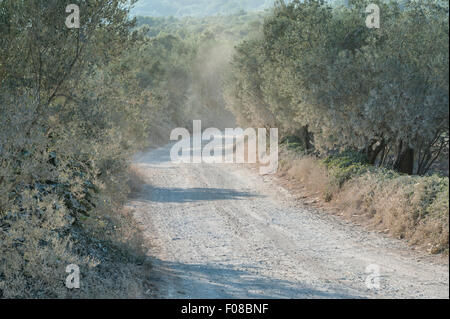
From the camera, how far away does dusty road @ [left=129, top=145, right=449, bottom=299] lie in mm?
7121

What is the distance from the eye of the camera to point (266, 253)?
9.43 m

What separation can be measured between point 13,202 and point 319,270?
5.11 meters

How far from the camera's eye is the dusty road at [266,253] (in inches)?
280
